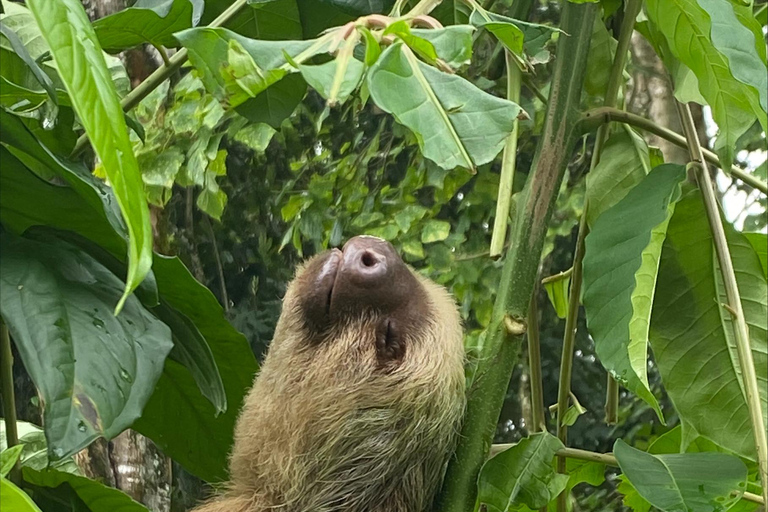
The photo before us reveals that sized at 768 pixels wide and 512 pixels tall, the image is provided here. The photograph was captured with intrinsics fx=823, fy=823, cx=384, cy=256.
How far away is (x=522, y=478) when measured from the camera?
1.05m

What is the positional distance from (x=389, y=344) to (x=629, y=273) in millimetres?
492

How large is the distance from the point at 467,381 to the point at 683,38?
28.0 inches

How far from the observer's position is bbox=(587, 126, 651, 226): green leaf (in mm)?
1278

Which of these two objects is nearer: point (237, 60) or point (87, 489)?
point (237, 60)

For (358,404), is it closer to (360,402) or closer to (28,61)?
(360,402)

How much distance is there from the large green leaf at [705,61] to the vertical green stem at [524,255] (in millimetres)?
126

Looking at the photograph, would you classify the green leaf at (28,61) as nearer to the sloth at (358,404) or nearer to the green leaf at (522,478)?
the sloth at (358,404)

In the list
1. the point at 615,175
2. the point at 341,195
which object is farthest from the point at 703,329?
the point at 341,195

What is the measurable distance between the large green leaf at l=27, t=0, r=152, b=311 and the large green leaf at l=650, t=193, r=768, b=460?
2.96 feet

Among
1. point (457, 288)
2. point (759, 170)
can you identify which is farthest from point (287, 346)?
point (759, 170)

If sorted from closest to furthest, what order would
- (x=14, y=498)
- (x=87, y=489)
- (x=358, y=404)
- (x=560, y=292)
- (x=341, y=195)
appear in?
(x=14, y=498) → (x=87, y=489) → (x=358, y=404) → (x=560, y=292) → (x=341, y=195)

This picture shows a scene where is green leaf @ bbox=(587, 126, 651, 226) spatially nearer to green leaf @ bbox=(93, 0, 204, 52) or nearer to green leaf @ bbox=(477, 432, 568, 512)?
green leaf @ bbox=(477, 432, 568, 512)

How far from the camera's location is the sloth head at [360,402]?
4.44ft

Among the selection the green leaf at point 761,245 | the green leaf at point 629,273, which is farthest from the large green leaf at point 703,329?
the green leaf at point 629,273
